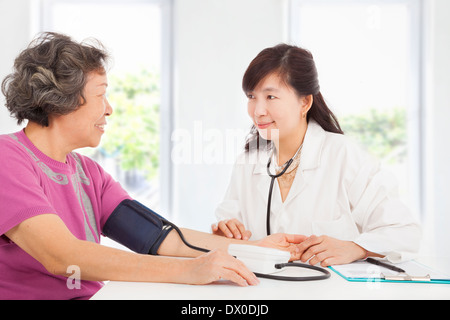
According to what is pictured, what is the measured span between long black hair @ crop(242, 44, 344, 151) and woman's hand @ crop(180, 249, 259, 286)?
0.86 metres

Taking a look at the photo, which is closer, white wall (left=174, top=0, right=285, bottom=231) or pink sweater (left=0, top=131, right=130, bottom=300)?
pink sweater (left=0, top=131, right=130, bottom=300)

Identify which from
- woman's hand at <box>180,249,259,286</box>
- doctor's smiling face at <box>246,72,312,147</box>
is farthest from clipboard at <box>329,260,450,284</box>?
doctor's smiling face at <box>246,72,312,147</box>

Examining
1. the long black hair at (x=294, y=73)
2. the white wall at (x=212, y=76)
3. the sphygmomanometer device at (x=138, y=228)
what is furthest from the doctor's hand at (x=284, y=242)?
the white wall at (x=212, y=76)

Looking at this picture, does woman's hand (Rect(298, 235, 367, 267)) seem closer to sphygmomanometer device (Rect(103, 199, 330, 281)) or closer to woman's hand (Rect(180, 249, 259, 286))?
sphygmomanometer device (Rect(103, 199, 330, 281))

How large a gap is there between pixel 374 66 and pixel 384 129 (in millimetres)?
431

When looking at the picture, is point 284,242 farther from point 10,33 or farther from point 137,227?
point 10,33

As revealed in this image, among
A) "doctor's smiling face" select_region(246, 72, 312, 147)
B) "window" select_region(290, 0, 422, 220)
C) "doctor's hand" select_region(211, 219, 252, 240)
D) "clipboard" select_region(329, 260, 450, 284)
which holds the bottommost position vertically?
"clipboard" select_region(329, 260, 450, 284)

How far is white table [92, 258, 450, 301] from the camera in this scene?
824 millimetres

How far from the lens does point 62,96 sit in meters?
1.20

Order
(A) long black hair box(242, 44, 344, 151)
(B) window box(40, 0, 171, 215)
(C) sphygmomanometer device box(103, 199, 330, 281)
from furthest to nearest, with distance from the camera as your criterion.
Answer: (B) window box(40, 0, 171, 215) → (A) long black hair box(242, 44, 344, 151) → (C) sphygmomanometer device box(103, 199, 330, 281)

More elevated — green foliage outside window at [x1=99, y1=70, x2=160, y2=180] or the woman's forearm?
green foliage outside window at [x1=99, y1=70, x2=160, y2=180]

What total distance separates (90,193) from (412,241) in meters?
0.92

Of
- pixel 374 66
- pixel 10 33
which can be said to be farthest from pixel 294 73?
pixel 10 33
